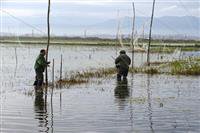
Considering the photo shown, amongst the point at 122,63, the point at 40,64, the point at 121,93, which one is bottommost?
the point at 121,93

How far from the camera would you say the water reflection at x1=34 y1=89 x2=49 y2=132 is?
502 inches

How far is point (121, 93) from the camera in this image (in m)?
20.4

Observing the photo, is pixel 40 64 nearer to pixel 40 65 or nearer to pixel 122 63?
pixel 40 65

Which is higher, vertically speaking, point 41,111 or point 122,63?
point 122,63

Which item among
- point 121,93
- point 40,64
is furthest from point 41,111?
point 40,64

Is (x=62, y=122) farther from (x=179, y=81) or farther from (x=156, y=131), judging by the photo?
(x=179, y=81)

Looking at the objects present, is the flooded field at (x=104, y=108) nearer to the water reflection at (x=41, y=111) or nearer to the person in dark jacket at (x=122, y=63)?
A: the water reflection at (x=41, y=111)

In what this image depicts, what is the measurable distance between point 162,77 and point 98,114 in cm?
1384

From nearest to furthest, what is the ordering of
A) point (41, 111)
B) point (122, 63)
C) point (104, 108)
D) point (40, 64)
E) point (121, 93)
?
point (41, 111)
point (104, 108)
point (121, 93)
point (40, 64)
point (122, 63)

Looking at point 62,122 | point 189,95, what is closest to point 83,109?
point 62,122

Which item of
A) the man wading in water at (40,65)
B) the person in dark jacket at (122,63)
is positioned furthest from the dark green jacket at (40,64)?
the person in dark jacket at (122,63)

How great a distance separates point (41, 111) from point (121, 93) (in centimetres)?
563

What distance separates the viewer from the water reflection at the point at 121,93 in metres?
17.5

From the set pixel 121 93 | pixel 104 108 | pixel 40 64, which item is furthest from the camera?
pixel 40 64
